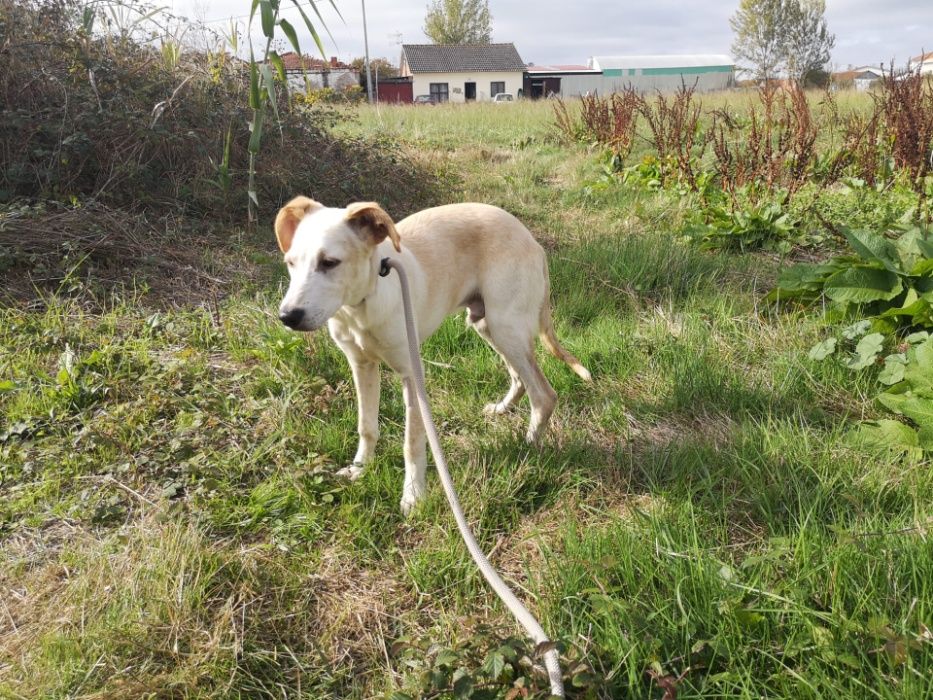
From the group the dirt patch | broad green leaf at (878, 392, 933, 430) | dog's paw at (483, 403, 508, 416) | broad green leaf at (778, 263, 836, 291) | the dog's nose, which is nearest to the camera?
the dog's nose

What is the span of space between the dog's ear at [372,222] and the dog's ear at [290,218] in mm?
251

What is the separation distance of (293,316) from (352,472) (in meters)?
0.91

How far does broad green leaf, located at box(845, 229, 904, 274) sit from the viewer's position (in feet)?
11.3

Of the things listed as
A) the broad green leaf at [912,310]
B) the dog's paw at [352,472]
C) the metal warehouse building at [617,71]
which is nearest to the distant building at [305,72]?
the dog's paw at [352,472]

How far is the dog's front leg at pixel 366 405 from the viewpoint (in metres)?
2.92

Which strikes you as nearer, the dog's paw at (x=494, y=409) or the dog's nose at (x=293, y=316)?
the dog's nose at (x=293, y=316)

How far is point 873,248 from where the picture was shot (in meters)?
3.59

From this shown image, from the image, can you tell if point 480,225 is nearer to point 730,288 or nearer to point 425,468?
point 425,468

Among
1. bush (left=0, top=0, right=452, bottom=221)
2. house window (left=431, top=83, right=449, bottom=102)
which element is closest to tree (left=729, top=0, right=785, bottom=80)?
house window (left=431, top=83, right=449, bottom=102)

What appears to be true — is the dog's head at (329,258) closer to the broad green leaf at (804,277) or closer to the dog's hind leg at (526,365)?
the dog's hind leg at (526,365)

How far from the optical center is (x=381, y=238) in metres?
2.49

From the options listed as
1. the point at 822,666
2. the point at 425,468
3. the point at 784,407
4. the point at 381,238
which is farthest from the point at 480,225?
the point at 822,666

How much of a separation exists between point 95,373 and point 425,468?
1888 mm

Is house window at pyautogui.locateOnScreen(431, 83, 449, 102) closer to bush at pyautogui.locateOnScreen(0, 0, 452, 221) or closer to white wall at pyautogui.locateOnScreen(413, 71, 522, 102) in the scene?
white wall at pyautogui.locateOnScreen(413, 71, 522, 102)
